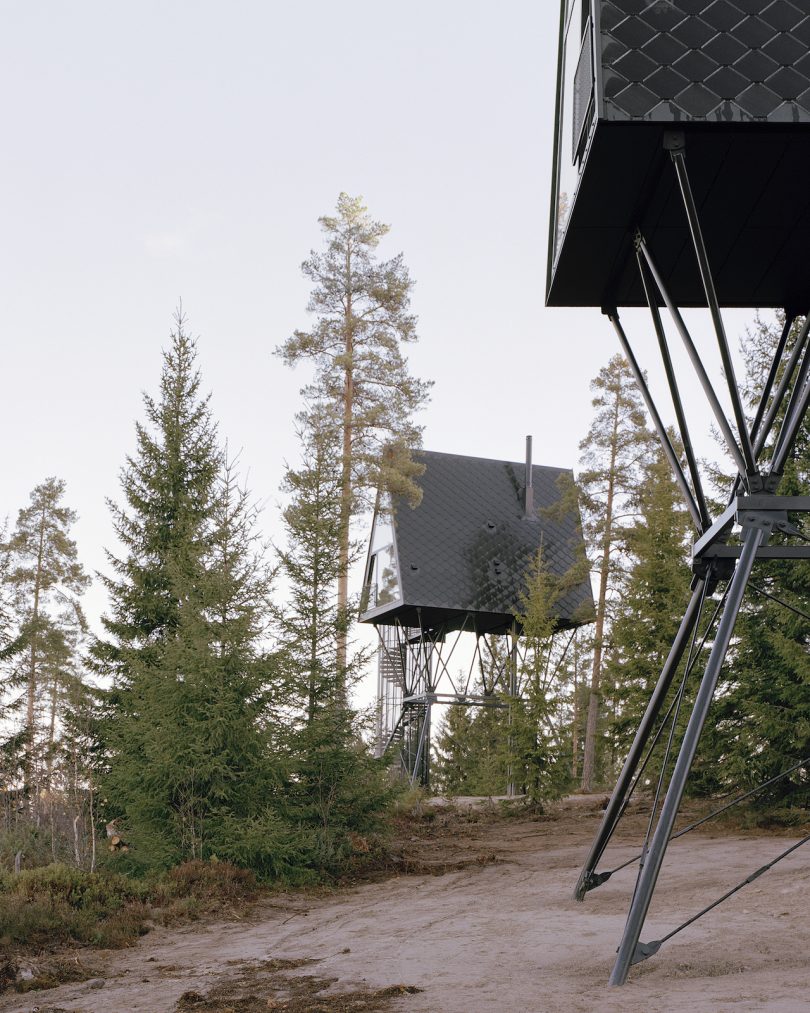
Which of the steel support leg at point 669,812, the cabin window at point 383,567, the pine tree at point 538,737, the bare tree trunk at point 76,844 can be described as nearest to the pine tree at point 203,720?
the bare tree trunk at point 76,844

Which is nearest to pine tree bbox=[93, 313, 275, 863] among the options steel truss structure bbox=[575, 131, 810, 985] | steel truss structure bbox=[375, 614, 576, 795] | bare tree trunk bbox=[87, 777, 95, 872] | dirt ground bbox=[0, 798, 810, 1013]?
bare tree trunk bbox=[87, 777, 95, 872]

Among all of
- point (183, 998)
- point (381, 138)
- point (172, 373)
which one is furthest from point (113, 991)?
point (381, 138)

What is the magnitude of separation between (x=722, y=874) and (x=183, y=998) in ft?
21.6

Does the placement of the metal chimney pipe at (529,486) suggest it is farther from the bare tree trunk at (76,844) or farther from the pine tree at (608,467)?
the bare tree trunk at (76,844)

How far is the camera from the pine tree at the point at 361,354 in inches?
1024

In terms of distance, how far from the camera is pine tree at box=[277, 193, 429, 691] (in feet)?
85.4

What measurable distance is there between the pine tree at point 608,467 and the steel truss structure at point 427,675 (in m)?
2.20

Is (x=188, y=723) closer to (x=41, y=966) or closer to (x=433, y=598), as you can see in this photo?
(x=41, y=966)

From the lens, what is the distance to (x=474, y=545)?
29.1m

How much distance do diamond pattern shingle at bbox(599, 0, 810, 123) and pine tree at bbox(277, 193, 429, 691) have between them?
63.8ft

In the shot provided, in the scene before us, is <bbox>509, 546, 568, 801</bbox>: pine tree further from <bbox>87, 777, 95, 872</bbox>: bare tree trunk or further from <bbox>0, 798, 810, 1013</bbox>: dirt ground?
<bbox>87, 777, 95, 872</bbox>: bare tree trunk

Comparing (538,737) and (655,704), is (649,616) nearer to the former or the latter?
(538,737)

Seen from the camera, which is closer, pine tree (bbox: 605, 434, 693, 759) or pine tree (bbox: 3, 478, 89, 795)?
pine tree (bbox: 605, 434, 693, 759)

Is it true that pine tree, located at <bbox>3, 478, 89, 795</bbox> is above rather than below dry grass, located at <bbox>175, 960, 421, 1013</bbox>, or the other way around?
above
